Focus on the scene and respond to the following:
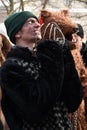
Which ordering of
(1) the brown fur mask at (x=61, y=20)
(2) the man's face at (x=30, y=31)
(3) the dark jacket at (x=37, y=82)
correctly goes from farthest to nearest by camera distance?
1. (1) the brown fur mask at (x=61, y=20)
2. (2) the man's face at (x=30, y=31)
3. (3) the dark jacket at (x=37, y=82)

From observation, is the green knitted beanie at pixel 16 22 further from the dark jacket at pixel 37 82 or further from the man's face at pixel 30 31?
the dark jacket at pixel 37 82

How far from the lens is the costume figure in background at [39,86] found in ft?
11.9

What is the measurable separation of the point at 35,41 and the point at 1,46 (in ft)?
3.35

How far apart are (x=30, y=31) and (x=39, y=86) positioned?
0.64 metres

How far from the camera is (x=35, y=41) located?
13.1ft

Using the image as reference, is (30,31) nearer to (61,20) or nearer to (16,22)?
(16,22)

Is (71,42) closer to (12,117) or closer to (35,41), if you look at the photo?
(35,41)

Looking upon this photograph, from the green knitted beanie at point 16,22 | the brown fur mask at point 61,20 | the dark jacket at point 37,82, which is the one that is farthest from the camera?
the brown fur mask at point 61,20

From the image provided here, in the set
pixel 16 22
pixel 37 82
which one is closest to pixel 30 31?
pixel 16 22

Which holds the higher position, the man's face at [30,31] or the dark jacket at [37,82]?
the man's face at [30,31]

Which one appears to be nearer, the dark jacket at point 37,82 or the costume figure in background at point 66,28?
the dark jacket at point 37,82

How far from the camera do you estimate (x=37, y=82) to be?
3.62 m

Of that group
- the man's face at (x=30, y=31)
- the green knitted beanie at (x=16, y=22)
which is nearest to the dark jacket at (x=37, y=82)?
the man's face at (x=30, y=31)

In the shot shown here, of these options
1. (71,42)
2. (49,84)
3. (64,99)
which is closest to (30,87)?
(49,84)
